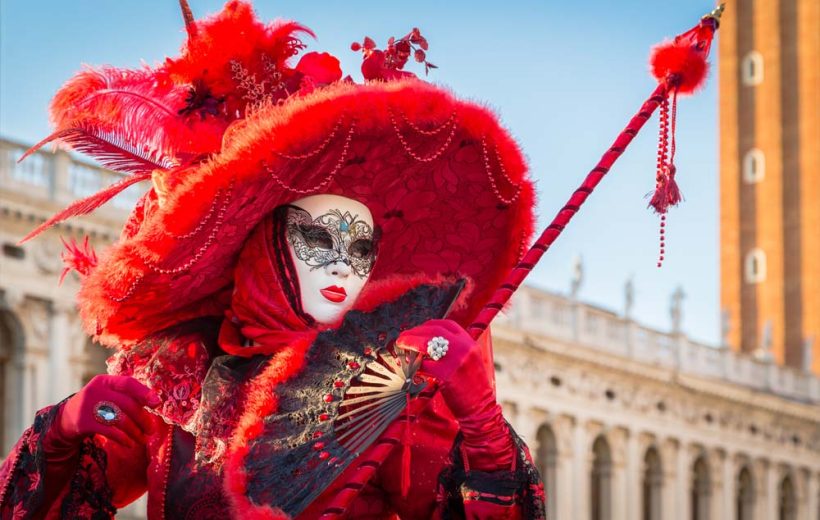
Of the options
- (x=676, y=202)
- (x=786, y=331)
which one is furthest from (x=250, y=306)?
(x=786, y=331)

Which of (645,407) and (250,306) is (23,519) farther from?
(645,407)

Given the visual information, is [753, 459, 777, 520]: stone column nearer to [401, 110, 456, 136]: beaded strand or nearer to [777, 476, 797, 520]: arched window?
[777, 476, 797, 520]: arched window

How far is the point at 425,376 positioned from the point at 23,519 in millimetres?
736

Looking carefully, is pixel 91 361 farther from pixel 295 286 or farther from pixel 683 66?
pixel 683 66

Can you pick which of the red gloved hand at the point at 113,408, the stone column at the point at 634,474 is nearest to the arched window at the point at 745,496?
the stone column at the point at 634,474

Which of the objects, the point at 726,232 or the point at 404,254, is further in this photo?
the point at 726,232

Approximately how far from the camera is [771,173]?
3238cm

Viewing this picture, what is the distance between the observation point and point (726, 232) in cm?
3303

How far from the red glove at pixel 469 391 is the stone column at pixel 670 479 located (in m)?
21.1

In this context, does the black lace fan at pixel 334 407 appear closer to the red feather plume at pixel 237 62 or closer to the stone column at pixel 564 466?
the red feather plume at pixel 237 62

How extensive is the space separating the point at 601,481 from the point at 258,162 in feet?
66.1

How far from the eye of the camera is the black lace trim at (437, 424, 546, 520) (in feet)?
8.89

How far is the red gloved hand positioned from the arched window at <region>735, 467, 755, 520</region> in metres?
23.5

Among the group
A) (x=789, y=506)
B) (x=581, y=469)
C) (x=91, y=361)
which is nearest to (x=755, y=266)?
(x=789, y=506)
